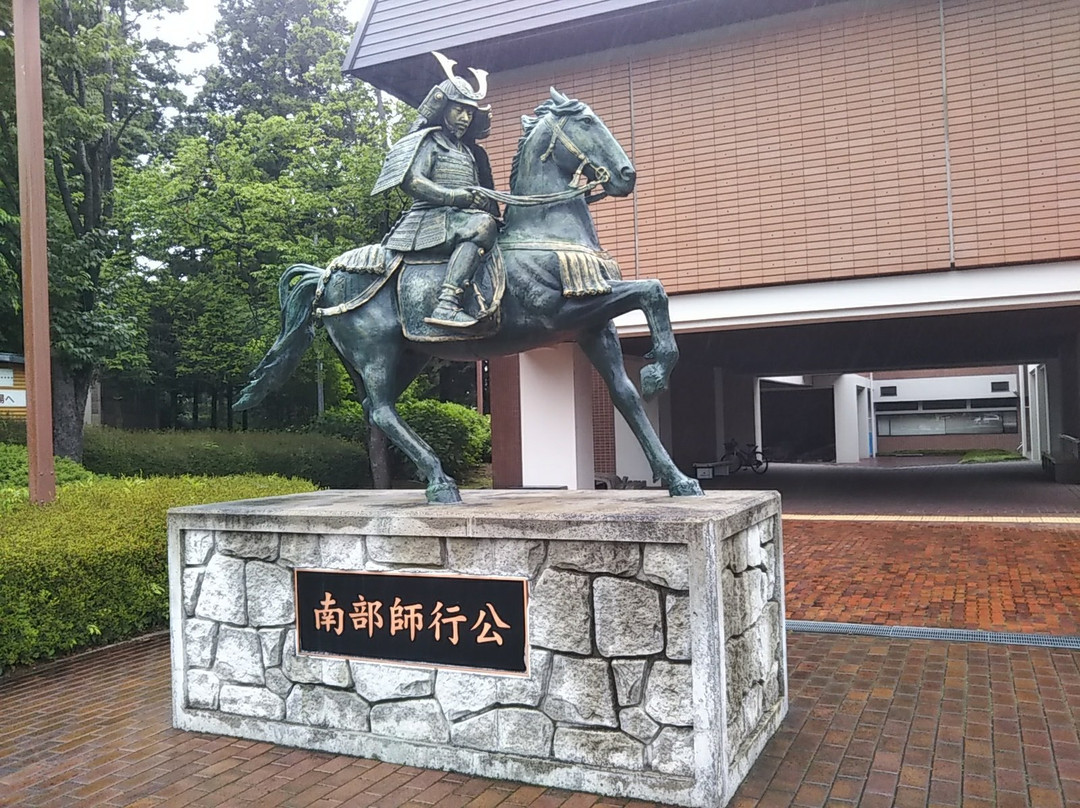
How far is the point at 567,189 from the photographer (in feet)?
14.4

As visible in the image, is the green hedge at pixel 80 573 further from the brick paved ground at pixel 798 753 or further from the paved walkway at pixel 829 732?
the brick paved ground at pixel 798 753

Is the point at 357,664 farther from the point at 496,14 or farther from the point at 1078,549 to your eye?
the point at 496,14

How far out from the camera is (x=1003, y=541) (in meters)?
9.11

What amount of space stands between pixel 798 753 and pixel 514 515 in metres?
1.65

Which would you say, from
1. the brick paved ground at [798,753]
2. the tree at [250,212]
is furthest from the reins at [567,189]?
the tree at [250,212]

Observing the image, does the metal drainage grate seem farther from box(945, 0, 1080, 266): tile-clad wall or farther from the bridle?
box(945, 0, 1080, 266): tile-clad wall

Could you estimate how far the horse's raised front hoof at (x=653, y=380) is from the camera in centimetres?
418

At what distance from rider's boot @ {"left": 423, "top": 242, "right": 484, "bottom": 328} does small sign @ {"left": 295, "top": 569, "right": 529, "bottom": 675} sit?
1287 millimetres

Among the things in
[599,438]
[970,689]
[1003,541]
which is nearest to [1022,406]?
[599,438]

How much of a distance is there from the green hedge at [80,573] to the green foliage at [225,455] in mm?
8383

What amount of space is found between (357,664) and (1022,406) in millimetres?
29741

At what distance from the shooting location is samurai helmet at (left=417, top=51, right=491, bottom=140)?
4566mm

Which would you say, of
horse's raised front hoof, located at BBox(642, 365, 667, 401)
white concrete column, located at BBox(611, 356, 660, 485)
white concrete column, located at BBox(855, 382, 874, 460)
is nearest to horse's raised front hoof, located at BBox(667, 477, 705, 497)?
horse's raised front hoof, located at BBox(642, 365, 667, 401)

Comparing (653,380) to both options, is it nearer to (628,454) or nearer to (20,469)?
(20,469)
